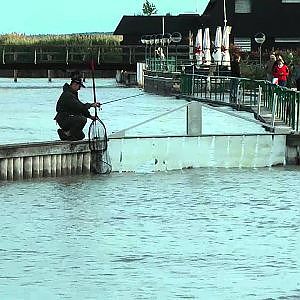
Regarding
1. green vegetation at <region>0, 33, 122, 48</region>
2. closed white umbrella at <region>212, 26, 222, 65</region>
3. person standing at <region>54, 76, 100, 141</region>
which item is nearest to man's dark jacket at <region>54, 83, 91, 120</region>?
person standing at <region>54, 76, 100, 141</region>

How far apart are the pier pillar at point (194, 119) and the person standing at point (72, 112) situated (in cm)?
275

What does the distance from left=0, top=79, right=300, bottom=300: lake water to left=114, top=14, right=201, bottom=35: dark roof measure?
9564cm

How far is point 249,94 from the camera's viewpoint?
44.7 meters

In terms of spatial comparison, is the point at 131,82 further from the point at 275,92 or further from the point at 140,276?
the point at 140,276

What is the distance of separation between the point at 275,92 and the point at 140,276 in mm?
19491

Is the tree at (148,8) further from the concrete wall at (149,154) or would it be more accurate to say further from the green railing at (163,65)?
the concrete wall at (149,154)

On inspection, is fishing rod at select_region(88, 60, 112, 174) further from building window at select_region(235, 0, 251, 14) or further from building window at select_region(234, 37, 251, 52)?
building window at select_region(235, 0, 251, 14)

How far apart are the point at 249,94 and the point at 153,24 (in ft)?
282

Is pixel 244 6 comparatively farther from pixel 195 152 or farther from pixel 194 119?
pixel 194 119

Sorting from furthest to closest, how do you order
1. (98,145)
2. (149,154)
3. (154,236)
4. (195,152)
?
(195,152)
(149,154)
(98,145)
(154,236)

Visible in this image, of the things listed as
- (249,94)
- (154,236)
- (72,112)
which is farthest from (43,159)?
(249,94)

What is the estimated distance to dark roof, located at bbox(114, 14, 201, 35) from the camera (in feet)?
407

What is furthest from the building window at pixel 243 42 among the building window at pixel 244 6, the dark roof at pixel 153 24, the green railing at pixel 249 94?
the green railing at pixel 249 94

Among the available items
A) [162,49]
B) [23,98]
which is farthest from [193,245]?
[162,49]
